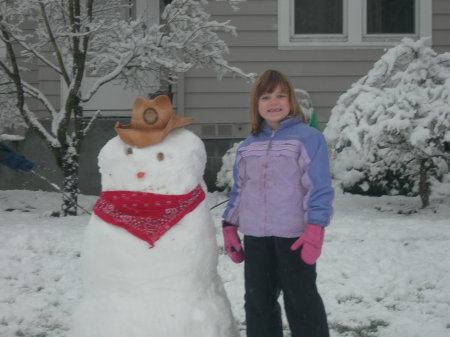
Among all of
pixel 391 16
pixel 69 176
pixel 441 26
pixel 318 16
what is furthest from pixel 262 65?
pixel 69 176

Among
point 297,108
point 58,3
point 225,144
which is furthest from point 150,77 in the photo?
point 297,108

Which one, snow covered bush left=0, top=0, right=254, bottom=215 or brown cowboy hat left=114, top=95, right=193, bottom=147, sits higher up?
snow covered bush left=0, top=0, right=254, bottom=215

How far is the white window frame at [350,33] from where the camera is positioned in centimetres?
900

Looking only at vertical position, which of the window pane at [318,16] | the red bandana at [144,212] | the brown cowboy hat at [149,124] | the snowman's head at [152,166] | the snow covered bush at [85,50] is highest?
the window pane at [318,16]

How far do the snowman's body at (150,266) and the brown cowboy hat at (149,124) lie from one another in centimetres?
4

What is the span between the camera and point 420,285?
4.67m

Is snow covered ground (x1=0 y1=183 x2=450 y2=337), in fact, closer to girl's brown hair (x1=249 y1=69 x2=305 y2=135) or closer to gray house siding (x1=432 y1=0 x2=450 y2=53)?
girl's brown hair (x1=249 y1=69 x2=305 y2=135)

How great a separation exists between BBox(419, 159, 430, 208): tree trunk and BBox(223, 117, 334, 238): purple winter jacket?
4.33m

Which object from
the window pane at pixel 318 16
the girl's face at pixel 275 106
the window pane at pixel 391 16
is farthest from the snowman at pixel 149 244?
the window pane at pixel 391 16

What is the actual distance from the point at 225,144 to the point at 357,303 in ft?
15.7

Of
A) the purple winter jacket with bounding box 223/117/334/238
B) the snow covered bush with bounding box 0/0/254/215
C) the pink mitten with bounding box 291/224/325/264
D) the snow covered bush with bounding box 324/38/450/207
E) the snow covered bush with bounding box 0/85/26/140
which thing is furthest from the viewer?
the snow covered bush with bounding box 0/85/26/140

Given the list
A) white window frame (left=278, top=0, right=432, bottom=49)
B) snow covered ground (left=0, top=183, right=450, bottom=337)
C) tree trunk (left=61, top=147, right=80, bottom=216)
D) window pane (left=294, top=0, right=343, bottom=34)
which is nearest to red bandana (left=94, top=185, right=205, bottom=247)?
snow covered ground (left=0, top=183, right=450, bottom=337)

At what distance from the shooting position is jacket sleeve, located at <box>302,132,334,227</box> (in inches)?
110

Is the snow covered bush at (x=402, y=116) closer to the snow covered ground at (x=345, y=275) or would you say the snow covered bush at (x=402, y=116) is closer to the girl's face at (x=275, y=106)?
the snow covered ground at (x=345, y=275)
